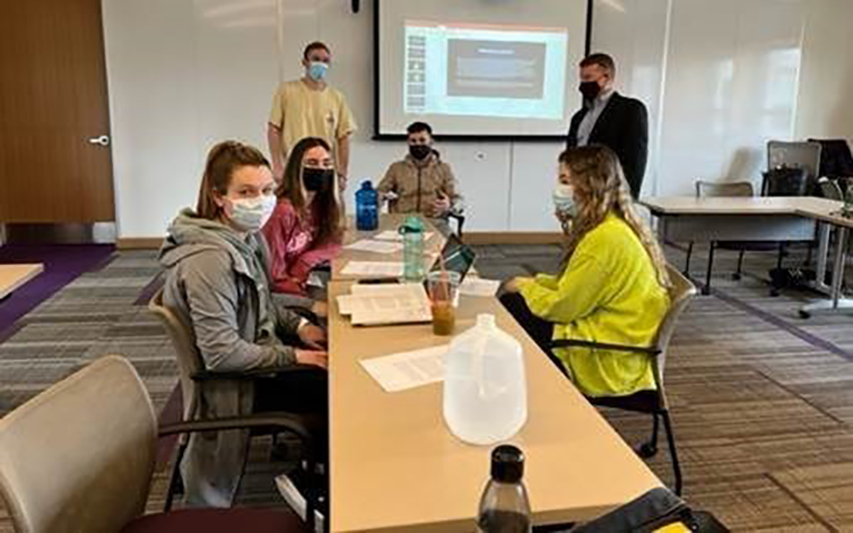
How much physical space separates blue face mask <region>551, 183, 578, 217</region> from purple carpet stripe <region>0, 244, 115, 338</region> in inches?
130

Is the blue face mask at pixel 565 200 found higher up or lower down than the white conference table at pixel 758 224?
higher up

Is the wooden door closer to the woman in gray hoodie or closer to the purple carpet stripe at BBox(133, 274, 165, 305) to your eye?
the purple carpet stripe at BBox(133, 274, 165, 305)

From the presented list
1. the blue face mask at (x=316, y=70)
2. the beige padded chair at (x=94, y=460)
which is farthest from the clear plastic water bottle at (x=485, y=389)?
the blue face mask at (x=316, y=70)

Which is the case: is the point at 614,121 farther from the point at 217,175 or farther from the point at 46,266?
the point at 46,266

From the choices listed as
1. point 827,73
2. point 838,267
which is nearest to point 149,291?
point 838,267

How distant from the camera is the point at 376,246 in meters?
3.29

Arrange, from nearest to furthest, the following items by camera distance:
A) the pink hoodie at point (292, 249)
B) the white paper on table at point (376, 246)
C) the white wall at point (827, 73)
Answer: the pink hoodie at point (292, 249)
the white paper on table at point (376, 246)
the white wall at point (827, 73)

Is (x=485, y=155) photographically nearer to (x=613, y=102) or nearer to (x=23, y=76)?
(x=613, y=102)

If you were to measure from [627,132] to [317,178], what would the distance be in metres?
2.07

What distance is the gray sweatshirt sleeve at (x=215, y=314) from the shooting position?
1.98 meters

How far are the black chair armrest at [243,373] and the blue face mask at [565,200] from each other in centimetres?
117

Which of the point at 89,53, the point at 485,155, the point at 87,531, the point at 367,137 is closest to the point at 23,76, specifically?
the point at 89,53

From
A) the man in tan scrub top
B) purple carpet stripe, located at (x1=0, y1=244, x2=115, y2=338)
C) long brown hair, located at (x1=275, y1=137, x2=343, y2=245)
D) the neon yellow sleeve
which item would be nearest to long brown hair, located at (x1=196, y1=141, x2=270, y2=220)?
long brown hair, located at (x1=275, y1=137, x2=343, y2=245)

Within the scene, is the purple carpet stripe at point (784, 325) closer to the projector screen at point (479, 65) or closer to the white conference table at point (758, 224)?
the white conference table at point (758, 224)
